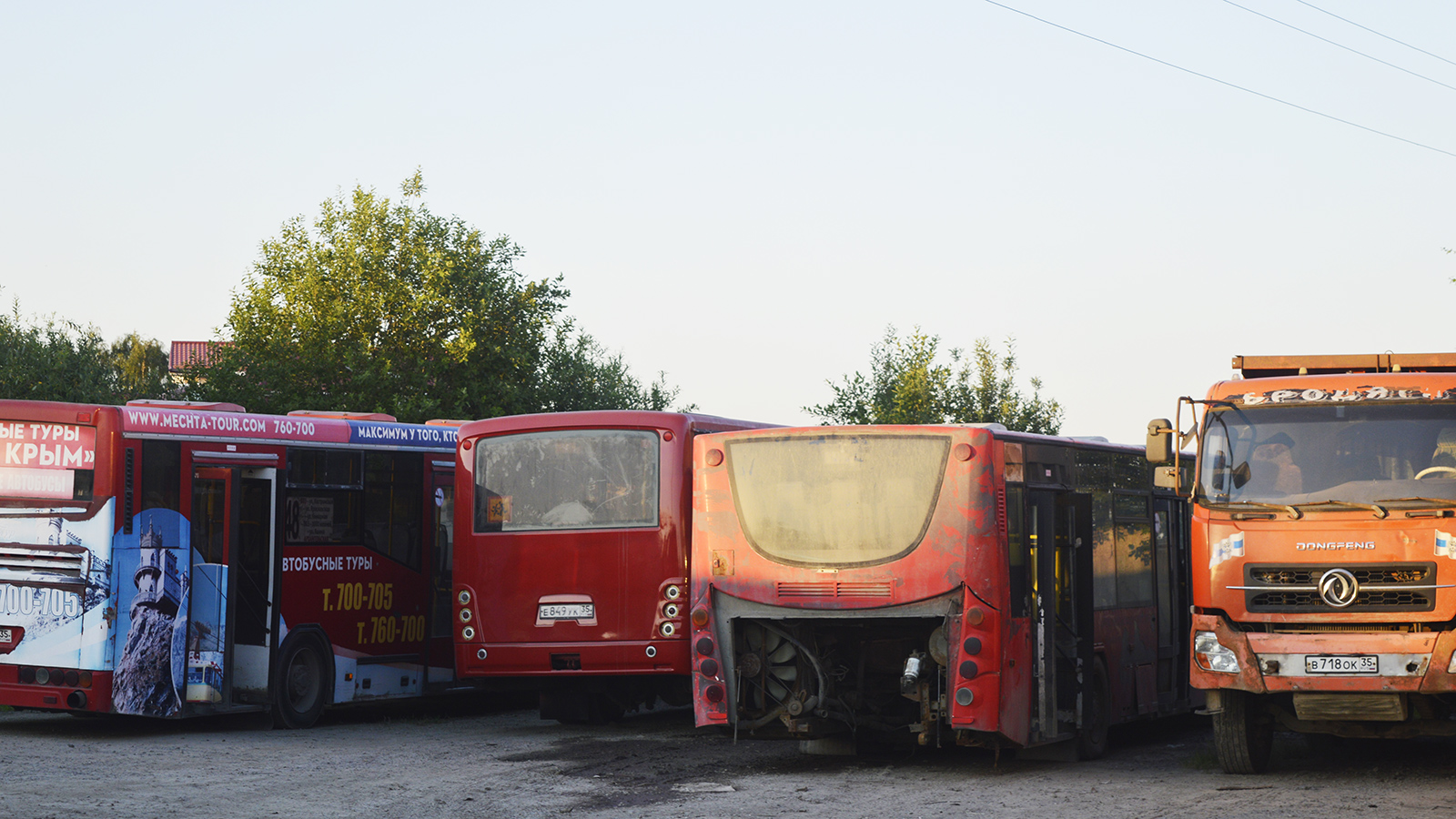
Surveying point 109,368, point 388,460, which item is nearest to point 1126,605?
point 388,460

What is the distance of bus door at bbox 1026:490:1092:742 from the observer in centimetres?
1282

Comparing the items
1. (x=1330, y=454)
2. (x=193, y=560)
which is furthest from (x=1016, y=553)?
(x=193, y=560)

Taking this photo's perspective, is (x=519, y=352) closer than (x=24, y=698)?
No

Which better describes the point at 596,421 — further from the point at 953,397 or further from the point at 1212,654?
the point at 953,397

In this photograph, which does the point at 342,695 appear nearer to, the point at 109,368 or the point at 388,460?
the point at 388,460

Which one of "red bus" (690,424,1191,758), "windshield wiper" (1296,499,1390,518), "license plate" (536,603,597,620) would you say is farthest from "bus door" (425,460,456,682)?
"windshield wiper" (1296,499,1390,518)

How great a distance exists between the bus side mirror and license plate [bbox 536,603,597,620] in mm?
5640

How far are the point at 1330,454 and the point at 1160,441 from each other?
1211mm

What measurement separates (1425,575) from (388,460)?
415 inches

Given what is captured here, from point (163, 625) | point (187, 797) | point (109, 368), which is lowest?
point (187, 797)

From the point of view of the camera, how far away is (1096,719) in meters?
14.1

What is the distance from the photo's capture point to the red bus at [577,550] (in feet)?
50.2

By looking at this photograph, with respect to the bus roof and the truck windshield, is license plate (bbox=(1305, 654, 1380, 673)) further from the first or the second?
the bus roof

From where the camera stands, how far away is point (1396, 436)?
38.4ft
